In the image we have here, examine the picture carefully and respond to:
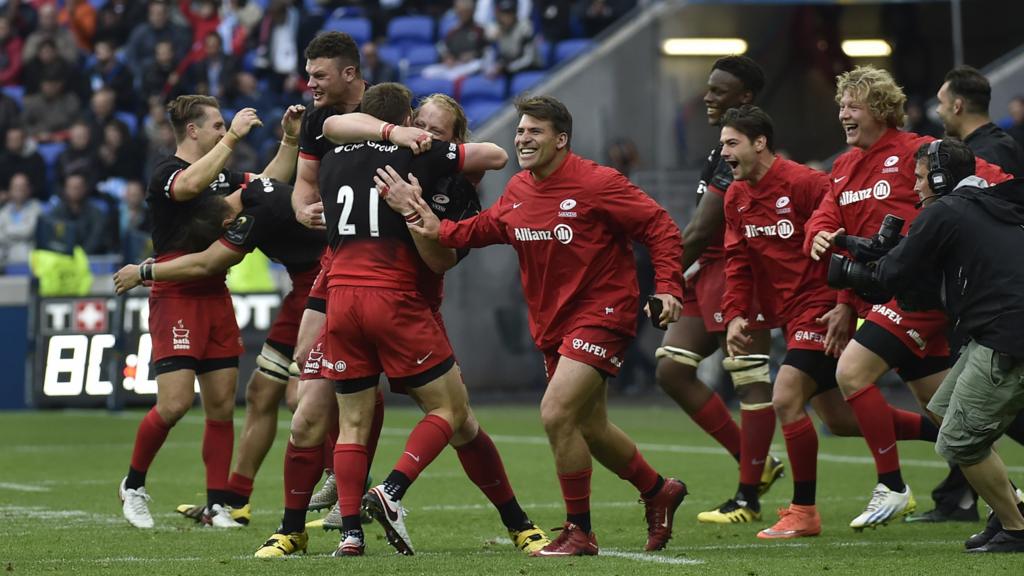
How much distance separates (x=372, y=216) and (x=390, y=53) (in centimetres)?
1695

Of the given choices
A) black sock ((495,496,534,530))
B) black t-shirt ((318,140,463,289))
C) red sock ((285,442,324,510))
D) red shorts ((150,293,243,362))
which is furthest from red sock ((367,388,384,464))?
red shorts ((150,293,243,362))

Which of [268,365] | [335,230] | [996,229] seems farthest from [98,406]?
[996,229]

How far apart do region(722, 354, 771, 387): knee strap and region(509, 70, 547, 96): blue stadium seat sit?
13.1m

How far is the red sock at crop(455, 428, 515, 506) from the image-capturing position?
8.07 meters

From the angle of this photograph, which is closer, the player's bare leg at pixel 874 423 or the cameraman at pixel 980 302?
the cameraman at pixel 980 302

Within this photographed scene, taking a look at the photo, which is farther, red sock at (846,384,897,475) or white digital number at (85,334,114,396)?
white digital number at (85,334,114,396)

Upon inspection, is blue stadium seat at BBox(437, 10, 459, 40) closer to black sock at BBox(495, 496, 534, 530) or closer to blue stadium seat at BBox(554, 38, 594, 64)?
blue stadium seat at BBox(554, 38, 594, 64)

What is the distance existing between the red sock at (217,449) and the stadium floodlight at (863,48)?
52.1 feet

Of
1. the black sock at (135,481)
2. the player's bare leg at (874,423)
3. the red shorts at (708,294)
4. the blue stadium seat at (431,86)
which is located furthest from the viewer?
the blue stadium seat at (431,86)

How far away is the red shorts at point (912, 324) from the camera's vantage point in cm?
864

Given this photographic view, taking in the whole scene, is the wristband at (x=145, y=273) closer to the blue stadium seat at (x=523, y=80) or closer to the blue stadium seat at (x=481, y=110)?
the blue stadium seat at (x=481, y=110)

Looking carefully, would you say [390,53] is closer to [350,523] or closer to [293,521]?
[293,521]

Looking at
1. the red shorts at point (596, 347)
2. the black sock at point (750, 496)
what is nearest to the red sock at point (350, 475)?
the red shorts at point (596, 347)

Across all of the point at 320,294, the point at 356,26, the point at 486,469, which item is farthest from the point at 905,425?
the point at 356,26
